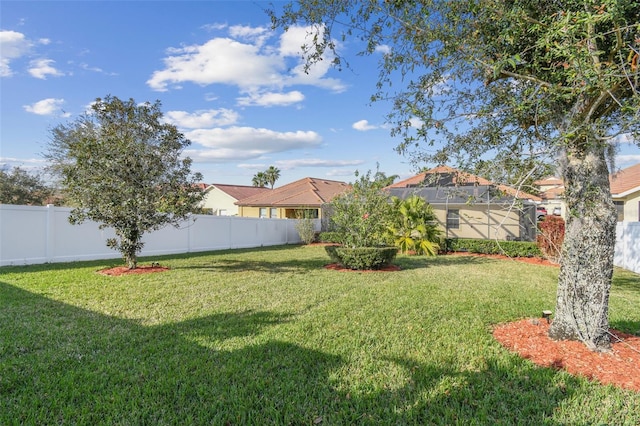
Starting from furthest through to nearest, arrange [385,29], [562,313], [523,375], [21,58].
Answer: [21,58], [385,29], [562,313], [523,375]

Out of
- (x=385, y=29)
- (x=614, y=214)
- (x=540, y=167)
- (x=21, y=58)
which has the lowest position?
(x=614, y=214)

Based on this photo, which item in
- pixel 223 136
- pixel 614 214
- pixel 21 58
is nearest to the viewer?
pixel 614 214

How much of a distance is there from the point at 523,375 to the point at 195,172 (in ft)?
31.5

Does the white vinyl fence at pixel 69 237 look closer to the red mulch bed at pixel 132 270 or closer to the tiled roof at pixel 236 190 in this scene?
the red mulch bed at pixel 132 270

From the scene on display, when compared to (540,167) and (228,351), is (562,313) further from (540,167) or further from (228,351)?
(228,351)

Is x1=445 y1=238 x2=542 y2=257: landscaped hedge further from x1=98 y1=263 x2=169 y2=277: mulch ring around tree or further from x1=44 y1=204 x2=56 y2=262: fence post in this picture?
x1=44 y1=204 x2=56 y2=262: fence post

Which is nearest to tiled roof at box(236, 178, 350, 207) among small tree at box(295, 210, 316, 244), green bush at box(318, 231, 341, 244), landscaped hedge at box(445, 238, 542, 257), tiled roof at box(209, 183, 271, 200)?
small tree at box(295, 210, 316, 244)

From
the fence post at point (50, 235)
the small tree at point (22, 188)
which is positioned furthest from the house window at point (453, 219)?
the small tree at point (22, 188)

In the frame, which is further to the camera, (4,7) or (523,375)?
(4,7)

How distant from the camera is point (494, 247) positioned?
15.9 metres

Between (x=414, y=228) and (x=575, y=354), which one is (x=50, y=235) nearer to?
(x=575, y=354)

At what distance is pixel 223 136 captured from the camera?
22.1 meters

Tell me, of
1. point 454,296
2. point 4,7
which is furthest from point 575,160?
point 4,7

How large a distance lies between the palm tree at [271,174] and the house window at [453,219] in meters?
30.2
